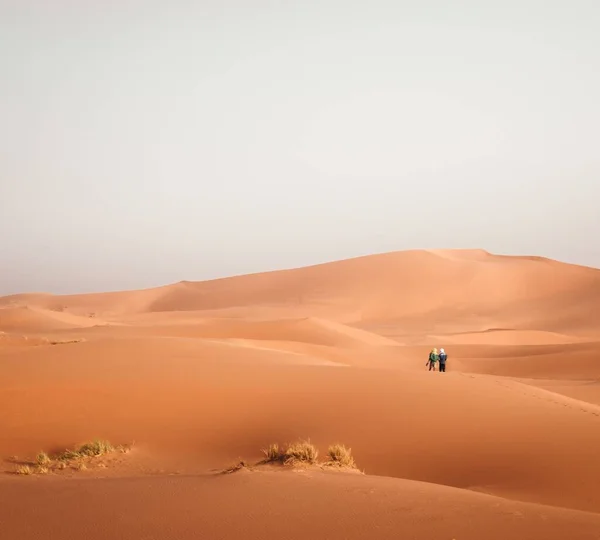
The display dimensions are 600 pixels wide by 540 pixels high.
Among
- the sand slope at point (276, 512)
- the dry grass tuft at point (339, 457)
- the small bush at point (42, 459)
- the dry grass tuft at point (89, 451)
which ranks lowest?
the small bush at point (42, 459)

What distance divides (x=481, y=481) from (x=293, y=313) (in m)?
53.8

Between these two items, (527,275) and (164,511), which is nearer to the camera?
(164,511)

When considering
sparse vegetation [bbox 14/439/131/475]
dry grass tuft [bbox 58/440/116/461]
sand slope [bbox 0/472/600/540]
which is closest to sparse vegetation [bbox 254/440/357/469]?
sand slope [bbox 0/472/600/540]

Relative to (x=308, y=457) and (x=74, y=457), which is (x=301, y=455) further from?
(x=74, y=457)

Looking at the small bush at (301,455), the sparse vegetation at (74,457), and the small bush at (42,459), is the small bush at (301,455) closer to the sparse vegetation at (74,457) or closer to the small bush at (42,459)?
the sparse vegetation at (74,457)

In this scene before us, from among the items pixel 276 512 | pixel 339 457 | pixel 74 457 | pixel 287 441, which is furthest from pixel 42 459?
pixel 276 512

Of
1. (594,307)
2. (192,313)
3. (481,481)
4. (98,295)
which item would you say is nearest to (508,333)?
(594,307)

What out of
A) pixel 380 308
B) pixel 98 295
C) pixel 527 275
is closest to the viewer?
pixel 380 308

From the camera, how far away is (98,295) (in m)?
91.8

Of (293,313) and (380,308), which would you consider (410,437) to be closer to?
(293,313)

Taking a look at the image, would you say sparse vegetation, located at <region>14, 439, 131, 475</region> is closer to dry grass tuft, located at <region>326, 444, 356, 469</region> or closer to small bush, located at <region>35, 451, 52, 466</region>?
small bush, located at <region>35, 451, 52, 466</region>

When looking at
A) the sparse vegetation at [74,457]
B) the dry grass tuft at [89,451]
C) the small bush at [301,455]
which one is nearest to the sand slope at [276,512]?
the small bush at [301,455]

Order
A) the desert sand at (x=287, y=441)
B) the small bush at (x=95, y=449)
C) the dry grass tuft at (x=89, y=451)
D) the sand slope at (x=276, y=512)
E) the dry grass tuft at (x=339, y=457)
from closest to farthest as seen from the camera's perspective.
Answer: the sand slope at (x=276, y=512)
the desert sand at (x=287, y=441)
the dry grass tuft at (x=339, y=457)
the dry grass tuft at (x=89, y=451)
the small bush at (x=95, y=449)

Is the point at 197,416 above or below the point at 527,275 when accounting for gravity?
below
